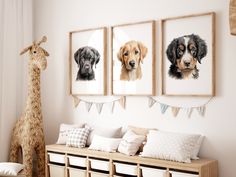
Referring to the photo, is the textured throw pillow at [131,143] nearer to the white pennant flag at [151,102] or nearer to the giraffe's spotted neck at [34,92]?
the white pennant flag at [151,102]

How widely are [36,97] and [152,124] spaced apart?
1.41 m

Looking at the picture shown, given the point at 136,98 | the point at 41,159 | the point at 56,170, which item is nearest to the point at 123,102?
the point at 136,98

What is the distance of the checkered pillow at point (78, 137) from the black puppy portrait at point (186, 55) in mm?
1120

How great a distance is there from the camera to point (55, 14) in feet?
15.1

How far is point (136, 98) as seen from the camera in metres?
3.86

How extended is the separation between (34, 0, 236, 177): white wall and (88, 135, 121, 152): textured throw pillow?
0.30 metres

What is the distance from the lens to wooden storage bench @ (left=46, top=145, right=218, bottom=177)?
3.17 meters

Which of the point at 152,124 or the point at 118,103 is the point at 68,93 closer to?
the point at 118,103

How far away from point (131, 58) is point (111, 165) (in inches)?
43.7

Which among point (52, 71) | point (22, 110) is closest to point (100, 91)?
point (52, 71)

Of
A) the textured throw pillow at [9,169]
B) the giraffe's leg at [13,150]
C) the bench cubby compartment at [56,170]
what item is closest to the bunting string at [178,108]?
the bench cubby compartment at [56,170]

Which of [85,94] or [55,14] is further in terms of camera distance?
[55,14]

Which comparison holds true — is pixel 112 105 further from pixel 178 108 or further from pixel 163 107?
pixel 178 108

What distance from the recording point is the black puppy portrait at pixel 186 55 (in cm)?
345
